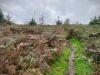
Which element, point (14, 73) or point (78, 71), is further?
point (78, 71)

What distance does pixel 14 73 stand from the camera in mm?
6531

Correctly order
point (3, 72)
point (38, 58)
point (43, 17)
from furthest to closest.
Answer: point (43, 17), point (38, 58), point (3, 72)

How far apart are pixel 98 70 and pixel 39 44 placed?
11.6 feet

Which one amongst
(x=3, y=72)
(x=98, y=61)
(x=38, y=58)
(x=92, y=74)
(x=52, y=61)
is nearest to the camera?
(x=3, y=72)

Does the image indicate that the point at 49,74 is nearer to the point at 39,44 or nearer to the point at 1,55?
the point at 39,44

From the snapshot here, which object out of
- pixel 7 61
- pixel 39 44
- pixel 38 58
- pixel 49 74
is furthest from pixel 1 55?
pixel 39 44

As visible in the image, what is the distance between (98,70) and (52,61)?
9.22 feet

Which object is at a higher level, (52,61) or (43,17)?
(43,17)

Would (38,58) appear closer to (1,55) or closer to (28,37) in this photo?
(1,55)

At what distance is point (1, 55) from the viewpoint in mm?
6633

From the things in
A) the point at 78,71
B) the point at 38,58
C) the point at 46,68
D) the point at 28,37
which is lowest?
the point at 78,71

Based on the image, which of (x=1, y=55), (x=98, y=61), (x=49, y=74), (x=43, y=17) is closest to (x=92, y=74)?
(x=98, y=61)

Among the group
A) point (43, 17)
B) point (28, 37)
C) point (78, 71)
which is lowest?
point (78, 71)

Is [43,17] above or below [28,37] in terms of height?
above
